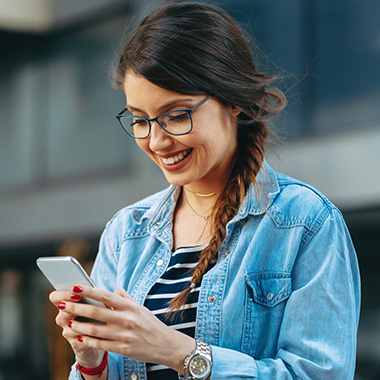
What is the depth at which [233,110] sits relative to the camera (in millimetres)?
1855

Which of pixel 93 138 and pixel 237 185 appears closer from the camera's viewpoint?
pixel 237 185

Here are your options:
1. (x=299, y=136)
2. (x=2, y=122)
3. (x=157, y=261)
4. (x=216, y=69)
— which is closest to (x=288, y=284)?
(x=157, y=261)

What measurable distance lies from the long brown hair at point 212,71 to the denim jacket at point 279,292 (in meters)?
0.05

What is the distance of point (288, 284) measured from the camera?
1706 mm

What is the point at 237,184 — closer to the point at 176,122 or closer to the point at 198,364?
the point at 176,122

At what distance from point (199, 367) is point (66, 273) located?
38 centimetres

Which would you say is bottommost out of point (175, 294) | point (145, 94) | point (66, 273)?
point (175, 294)

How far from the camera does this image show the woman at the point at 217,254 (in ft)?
5.31

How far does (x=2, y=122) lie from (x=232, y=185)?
850 cm

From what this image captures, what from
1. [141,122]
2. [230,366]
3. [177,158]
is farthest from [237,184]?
[230,366]

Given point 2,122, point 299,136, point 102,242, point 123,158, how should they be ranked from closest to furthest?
point 102,242 < point 299,136 < point 123,158 < point 2,122

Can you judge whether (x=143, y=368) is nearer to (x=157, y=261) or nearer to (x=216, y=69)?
(x=157, y=261)

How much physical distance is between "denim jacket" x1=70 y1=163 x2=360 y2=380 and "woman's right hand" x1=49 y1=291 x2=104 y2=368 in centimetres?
11

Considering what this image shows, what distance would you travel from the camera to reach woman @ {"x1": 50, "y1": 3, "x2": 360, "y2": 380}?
162cm
